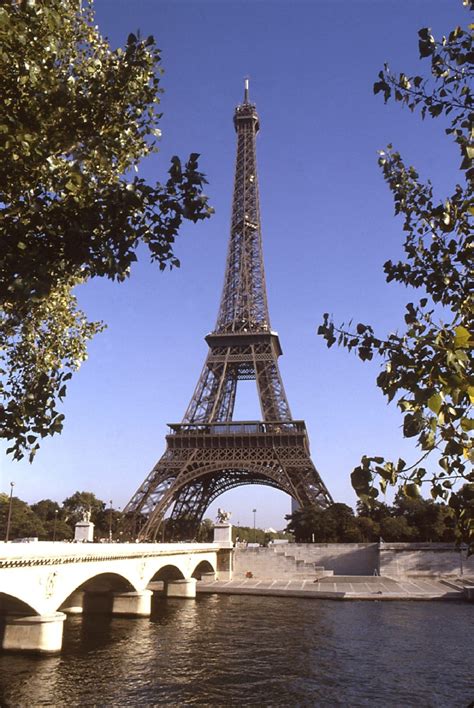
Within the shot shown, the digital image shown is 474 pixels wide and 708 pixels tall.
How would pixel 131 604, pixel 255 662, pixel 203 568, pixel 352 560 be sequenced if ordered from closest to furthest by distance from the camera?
pixel 255 662 < pixel 131 604 < pixel 203 568 < pixel 352 560

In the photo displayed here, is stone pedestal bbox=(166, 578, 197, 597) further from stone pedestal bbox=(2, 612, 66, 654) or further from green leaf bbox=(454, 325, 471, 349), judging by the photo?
green leaf bbox=(454, 325, 471, 349)

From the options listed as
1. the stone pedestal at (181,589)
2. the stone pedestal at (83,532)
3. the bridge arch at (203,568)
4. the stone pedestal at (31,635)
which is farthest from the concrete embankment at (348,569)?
the stone pedestal at (31,635)

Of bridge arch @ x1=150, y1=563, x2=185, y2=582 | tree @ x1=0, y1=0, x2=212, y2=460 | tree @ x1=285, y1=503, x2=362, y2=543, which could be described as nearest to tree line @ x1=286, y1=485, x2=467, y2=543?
tree @ x1=285, y1=503, x2=362, y2=543

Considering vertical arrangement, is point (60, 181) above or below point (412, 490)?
above

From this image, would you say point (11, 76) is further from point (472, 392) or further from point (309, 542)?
point (309, 542)

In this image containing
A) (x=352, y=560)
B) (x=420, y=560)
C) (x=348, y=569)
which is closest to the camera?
(x=420, y=560)

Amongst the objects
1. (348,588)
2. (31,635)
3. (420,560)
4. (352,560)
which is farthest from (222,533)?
(31,635)

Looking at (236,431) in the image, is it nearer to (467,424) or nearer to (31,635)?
(31,635)
